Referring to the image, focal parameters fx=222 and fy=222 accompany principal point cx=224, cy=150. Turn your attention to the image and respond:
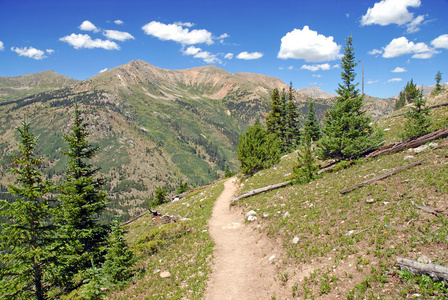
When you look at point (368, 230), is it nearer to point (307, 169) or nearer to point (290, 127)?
point (307, 169)

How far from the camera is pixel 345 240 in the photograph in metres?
10.8

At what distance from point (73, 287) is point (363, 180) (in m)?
22.4

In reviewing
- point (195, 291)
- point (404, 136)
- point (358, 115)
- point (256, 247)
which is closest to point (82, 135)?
point (195, 291)

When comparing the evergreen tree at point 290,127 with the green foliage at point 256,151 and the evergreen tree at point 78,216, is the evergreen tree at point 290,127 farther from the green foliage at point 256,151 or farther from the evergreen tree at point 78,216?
the evergreen tree at point 78,216

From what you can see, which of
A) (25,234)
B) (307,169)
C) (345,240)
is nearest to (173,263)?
(25,234)

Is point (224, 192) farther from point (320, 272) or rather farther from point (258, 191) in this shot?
point (320, 272)

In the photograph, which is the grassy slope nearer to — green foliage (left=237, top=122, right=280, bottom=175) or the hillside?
the hillside

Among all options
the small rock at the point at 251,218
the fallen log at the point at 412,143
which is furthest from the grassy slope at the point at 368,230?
the small rock at the point at 251,218

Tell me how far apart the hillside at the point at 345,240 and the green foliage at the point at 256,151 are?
605 inches

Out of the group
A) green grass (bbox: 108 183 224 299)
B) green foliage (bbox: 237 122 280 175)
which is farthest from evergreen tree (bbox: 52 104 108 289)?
green foliage (bbox: 237 122 280 175)

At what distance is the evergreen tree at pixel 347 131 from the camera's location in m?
21.5

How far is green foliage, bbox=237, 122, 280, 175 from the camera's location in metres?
35.5

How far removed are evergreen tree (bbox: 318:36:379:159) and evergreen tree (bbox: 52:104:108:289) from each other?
72.8ft

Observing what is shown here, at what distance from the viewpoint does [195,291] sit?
11656mm
